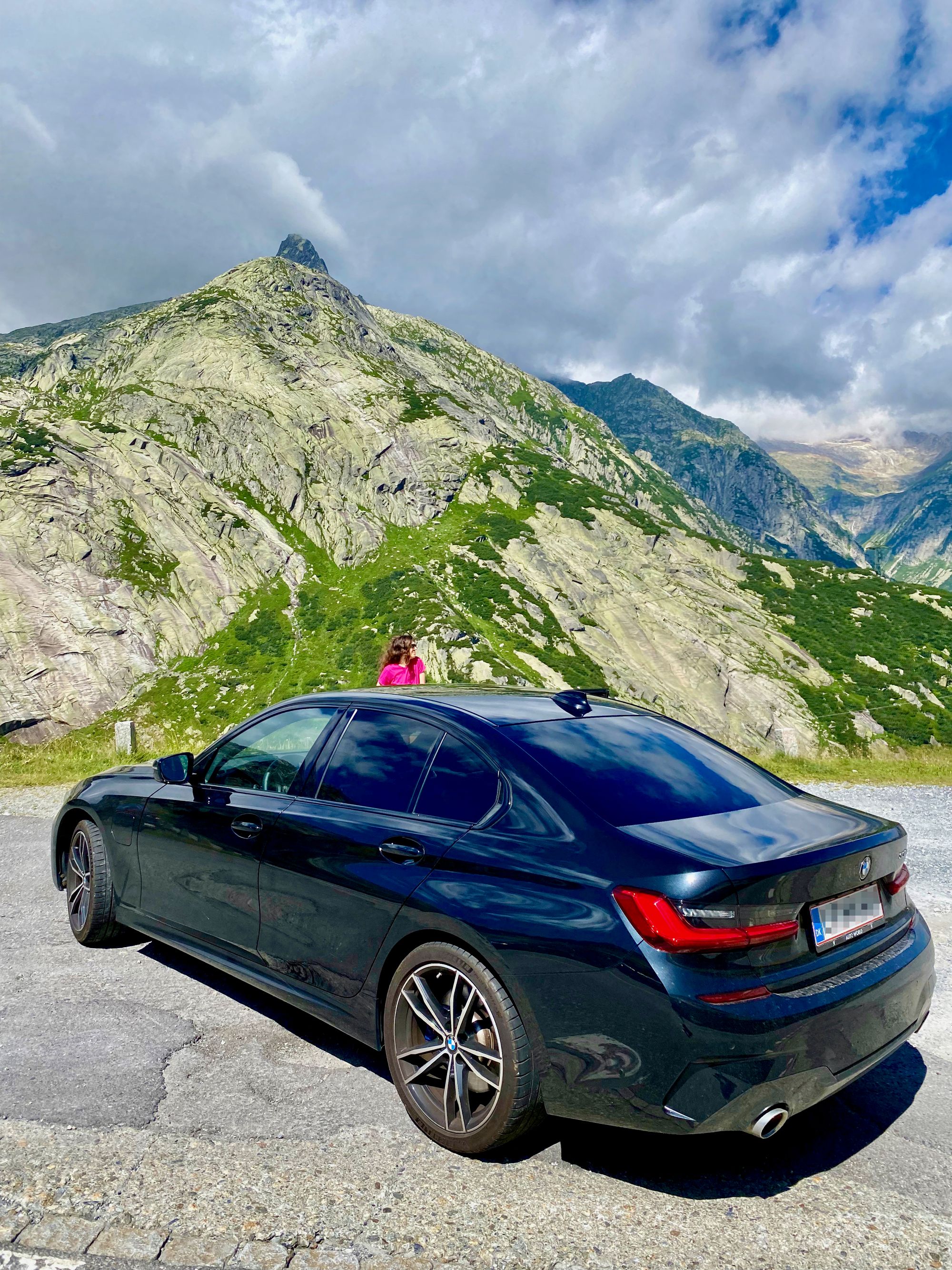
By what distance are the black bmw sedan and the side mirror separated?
1.01 feet

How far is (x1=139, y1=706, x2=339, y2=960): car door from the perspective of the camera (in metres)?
4.10

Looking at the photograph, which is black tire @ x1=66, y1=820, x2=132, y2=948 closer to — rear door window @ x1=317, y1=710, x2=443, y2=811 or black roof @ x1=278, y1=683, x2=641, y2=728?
black roof @ x1=278, y1=683, x2=641, y2=728

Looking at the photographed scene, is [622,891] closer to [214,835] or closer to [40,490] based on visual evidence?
[214,835]

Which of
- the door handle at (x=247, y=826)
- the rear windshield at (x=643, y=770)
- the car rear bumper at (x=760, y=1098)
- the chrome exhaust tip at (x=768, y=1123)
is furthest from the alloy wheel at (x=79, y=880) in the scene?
the chrome exhaust tip at (x=768, y=1123)

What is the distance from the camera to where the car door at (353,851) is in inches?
133

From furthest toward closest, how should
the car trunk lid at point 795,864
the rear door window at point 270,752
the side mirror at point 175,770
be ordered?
the side mirror at point 175,770 < the rear door window at point 270,752 < the car trunk lid at point 795,864

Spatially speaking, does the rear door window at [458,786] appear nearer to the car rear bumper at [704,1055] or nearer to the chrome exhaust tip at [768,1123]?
the car rear bumper at [704,1055]

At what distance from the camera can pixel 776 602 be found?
6969 centimetres

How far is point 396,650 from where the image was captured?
980 cm

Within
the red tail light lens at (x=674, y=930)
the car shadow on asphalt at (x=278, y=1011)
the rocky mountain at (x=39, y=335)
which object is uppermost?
the rocky mountain at (x=39, y=335)

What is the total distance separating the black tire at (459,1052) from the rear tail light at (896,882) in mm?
1701

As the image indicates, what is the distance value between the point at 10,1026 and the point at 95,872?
1.20 m

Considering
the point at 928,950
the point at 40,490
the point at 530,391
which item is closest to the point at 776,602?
the point at 40,490

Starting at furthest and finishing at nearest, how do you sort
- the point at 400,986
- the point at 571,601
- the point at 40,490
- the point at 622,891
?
the point at 571,601 < the point at 40,490 < the point at 400,986 < the point at 622,891
